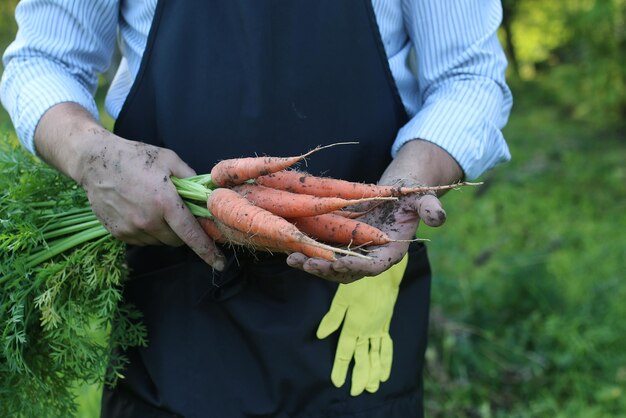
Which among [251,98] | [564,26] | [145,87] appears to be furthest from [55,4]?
→ [564,26]

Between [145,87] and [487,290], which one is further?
[487,290]

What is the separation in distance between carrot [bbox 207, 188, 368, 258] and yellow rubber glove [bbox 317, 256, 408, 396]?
275 mm

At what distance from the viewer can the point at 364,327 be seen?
5.45 feet

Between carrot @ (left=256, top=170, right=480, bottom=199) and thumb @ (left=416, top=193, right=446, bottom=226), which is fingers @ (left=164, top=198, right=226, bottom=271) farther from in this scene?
thumb @ (left=416, top=193, right=446, bottom=226)

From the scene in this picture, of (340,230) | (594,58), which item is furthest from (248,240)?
(594,58)

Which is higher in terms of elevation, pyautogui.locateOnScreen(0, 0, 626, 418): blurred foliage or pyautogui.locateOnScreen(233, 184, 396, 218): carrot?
pyautogui.locateOnScreen(233, 184, 396, 218): carrot

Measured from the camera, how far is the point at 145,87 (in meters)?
1.61

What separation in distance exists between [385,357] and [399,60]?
2.34ft

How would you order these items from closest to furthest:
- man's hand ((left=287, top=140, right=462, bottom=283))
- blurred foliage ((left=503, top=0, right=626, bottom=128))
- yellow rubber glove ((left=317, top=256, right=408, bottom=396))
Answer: man's hand ((left=287, top=140, right=462, bottom=283)) < yellow rubber glove ((left=317, top=256, right=408, bottom=396)) < blurred foliage ((left=503, top=0, right=626, bottom=128))

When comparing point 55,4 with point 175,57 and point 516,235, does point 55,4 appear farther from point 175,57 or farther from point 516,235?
point 516,235

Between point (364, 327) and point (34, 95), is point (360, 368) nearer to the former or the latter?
point (364, 327)

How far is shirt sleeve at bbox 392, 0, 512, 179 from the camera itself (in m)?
1.62

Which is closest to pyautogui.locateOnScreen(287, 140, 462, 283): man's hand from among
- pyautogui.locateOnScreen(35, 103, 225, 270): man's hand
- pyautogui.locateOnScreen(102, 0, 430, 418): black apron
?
pyautogui.locateOnScreen(102, 0, 430, 418): black apron

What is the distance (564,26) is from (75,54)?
A: 617 centimetres
